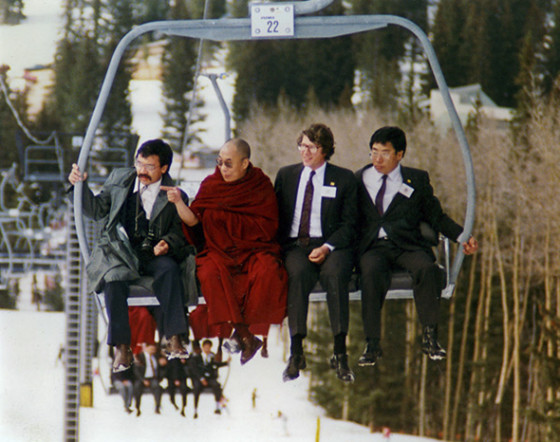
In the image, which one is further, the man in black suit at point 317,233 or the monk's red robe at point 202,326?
the monk's red robe at point 202,326

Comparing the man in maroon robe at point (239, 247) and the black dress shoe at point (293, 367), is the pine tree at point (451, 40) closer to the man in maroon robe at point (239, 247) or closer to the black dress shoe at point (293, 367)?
the man in maroon robe at point (239, 247)

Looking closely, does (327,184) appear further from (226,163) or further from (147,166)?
(147,166)

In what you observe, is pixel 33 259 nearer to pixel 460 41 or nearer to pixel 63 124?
pixel 63 124

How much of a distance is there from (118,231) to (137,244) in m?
0.11

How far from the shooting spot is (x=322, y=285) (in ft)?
12.3

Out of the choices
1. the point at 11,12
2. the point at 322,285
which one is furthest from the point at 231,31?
the point at 11,12

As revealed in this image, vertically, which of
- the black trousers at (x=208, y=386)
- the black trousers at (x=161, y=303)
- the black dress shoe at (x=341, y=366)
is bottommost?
the black trousers at (x=208, y=386)

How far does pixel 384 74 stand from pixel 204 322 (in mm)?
19725

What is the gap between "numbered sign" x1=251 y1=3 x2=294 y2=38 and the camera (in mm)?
3709

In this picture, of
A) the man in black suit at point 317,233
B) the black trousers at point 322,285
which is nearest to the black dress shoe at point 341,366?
the man in black suit at point 317,233

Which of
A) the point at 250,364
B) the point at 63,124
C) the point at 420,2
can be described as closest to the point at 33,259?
the point at 63,124

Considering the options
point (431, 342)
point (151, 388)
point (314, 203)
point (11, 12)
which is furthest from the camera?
point (11, 12)

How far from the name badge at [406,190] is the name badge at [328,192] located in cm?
32

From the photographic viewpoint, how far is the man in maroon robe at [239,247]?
370 cm
